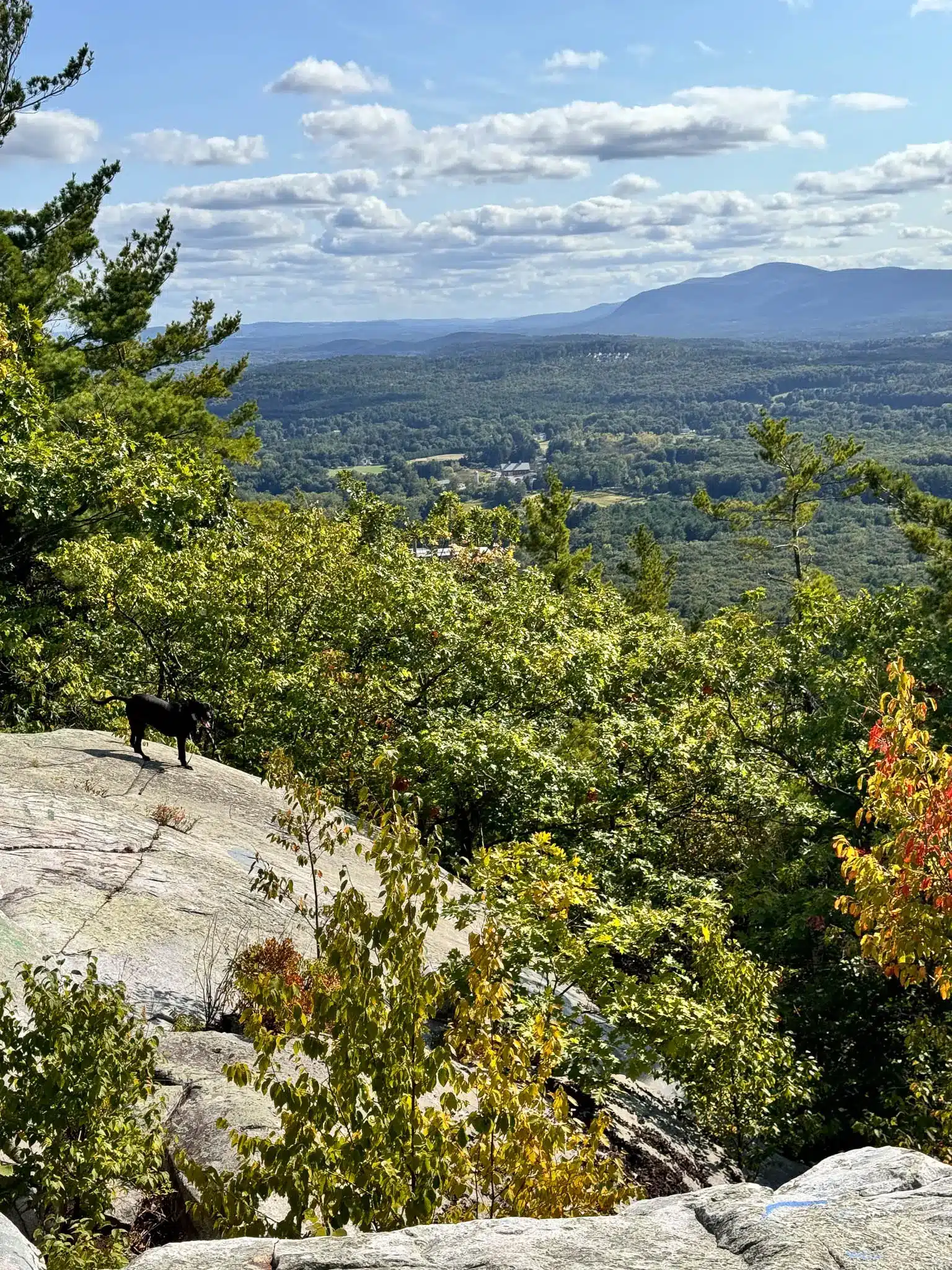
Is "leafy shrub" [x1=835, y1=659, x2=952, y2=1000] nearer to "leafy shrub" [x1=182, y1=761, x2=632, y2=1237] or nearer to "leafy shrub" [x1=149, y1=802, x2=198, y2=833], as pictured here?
"leafy shrub" [x1=182, y1=761, x2=632, y2=1237]

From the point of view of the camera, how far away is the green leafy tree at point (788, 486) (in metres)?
49.5

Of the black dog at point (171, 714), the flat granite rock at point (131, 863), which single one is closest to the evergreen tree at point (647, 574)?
the flat granite rock at point (131, 863)

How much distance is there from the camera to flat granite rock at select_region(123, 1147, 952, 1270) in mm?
4059

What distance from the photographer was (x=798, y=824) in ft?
54.2

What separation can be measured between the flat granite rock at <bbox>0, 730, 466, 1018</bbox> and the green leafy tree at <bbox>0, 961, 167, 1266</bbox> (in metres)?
2.28

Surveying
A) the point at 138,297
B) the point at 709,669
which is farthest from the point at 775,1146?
the point at 138,297

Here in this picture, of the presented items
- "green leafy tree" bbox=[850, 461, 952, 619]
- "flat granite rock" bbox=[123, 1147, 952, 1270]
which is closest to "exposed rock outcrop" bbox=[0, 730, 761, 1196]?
"flat granite rock" bbox=[123, 1147, 952, 1270]

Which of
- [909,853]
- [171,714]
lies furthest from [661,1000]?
[171,714]

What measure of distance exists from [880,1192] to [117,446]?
1657cm

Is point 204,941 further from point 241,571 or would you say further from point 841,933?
point 241,571

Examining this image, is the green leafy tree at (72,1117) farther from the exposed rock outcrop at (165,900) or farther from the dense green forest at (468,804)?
the exposed rock outcrop at (165,900)

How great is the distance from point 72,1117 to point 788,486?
48736 millimetres

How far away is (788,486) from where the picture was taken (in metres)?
50.2

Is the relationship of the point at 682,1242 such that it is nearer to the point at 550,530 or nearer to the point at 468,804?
the point at 468,804
